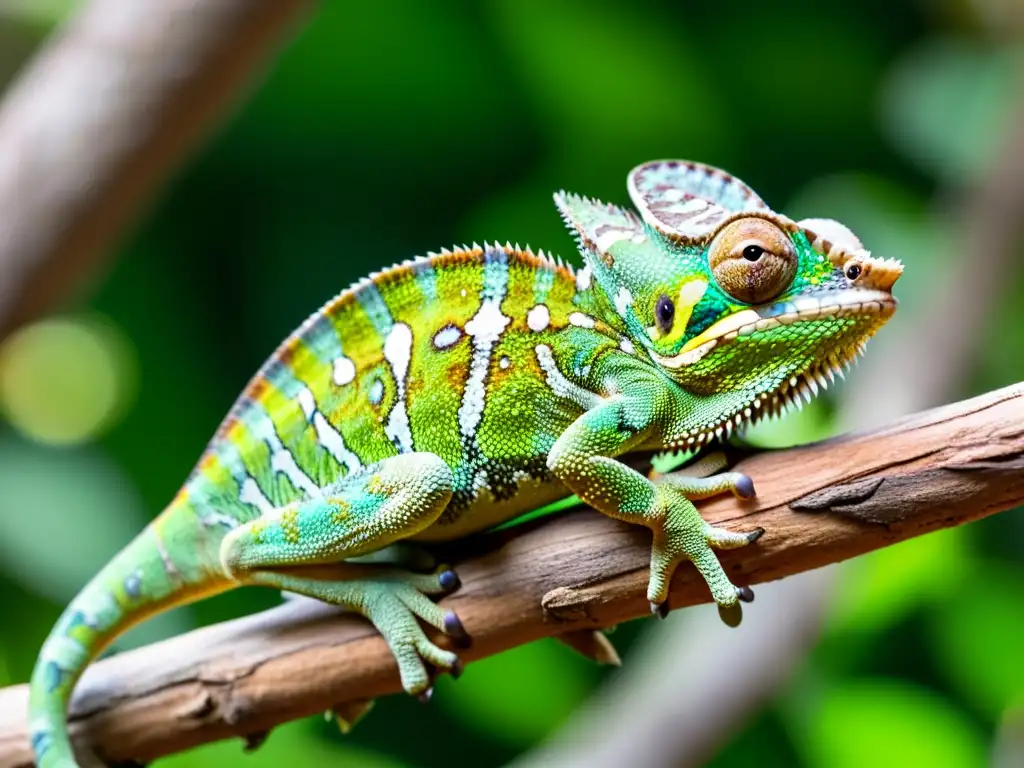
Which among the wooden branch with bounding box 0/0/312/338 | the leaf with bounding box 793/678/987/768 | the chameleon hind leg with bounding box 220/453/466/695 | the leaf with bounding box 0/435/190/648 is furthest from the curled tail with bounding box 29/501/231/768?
the leaf with bounding box 793/678/987/768

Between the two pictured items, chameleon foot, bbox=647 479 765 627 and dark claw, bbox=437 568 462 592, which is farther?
dark claw, bbox=437 568 462 592

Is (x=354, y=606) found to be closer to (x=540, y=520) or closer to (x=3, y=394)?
(x=540, y=520)

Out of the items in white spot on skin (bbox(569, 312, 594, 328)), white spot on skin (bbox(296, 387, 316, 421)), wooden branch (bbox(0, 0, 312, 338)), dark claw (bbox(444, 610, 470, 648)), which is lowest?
dark claw (bbox(444, 610, 470, 648))

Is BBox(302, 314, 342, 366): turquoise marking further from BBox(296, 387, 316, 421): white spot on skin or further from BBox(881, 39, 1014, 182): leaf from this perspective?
BBox(881, 39, 1014, 182): leaf

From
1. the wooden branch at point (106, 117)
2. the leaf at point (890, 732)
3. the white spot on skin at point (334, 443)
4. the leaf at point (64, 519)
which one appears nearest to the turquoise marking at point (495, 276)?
the white spot on skin at point (334, 443)

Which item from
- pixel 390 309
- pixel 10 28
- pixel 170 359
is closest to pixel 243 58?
pixel 390 309

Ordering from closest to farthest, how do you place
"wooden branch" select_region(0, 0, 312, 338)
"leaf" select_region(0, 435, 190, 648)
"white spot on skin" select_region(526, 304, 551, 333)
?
1. "white spot on skin" select_region(526, 304, 551, 333)
2. "wooden branch" select_region(0, 0, 312, 338)
3. "leaf" select_region(0, 435, 190, 648)
